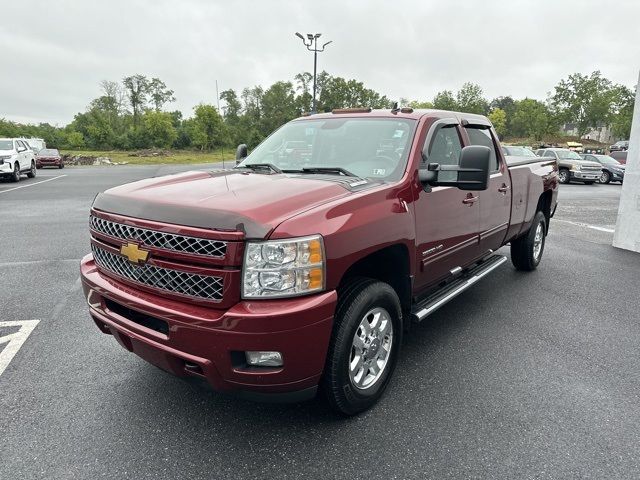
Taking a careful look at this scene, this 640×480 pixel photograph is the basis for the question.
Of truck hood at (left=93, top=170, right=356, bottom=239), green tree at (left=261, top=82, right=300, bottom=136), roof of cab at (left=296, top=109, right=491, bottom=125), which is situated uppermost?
green tree at (left=261, top=82, right=300, bottom=136)

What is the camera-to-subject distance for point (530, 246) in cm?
592

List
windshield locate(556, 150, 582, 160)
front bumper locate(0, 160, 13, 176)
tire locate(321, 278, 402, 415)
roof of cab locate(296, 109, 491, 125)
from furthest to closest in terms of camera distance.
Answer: windshield locate(556, 150, 582, 160) < front bumper locate(0, 160, 13, 176) < roof of cab locate(296, 109, 491, 125) < tire locate(321, 278, 402, 415)

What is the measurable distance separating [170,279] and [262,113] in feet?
268

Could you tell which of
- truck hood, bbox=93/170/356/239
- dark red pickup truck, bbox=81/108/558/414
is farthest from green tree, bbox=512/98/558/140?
truck hood, bbox=93/170/356/239

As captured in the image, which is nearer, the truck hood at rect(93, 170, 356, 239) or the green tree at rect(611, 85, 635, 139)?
the truck hood at rect(93, 170, 356, 239)

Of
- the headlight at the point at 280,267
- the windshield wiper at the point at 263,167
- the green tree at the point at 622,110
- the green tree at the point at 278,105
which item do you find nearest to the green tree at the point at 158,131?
the green tree at the point at 278,105

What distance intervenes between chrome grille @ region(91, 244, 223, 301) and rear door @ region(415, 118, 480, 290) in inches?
60.6

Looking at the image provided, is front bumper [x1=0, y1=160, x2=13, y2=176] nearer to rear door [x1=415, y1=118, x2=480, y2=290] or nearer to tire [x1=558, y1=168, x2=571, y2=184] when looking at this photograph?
rear door [x1=415, y1=118, x2=480, y2=290]

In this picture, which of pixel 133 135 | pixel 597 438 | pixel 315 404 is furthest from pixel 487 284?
pixel 133 135

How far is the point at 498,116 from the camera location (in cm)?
8644

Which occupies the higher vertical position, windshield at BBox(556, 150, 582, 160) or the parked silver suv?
windshield at BBox(556, 150, 582, 160)

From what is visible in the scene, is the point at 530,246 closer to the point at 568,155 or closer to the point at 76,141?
the point at 568,155

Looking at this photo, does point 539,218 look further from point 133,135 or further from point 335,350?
point 133,135

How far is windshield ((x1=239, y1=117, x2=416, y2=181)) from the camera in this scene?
3303 mm
